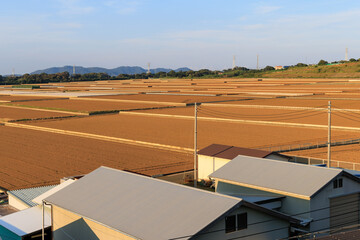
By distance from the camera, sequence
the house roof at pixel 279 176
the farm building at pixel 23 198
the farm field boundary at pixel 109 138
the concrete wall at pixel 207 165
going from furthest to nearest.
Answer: the farm field boundary at pixel 109 138
the concrete wall at pixel 207 165
the farm building at pixel 23 198
the house roof at pixel 279 176

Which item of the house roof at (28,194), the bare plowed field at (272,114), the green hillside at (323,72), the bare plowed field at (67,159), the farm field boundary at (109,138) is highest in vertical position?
the green hillside at (323,72)

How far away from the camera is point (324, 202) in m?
12.1

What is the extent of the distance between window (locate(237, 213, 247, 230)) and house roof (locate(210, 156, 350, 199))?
2349 mm

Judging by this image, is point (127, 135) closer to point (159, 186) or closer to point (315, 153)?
point (315, 153)

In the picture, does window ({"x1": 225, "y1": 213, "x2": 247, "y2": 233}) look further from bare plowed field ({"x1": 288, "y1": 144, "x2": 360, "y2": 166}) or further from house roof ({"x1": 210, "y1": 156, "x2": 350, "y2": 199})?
bare plowed field ({"x1": 288, "y1": 144, "x2": 360, "y2": 166})

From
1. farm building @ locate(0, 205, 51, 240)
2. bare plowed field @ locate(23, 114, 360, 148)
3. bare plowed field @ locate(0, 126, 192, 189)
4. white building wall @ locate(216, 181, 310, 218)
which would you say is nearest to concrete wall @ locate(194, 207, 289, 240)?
white building wall @ locate(216, 181, 310, 218)

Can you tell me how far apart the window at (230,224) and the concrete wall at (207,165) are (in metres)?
8.58

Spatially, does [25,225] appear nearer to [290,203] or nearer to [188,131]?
[290,203]

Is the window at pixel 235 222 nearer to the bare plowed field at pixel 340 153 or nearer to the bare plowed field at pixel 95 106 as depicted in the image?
the bare plowed field at pixel 340 153

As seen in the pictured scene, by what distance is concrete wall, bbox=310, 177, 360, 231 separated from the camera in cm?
1186

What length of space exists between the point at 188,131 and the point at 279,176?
22.6 meters

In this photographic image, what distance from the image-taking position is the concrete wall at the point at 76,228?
10.3 m

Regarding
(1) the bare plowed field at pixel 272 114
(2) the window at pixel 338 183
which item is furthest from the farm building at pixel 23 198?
(1) the bare plowed field at pixel 272 114

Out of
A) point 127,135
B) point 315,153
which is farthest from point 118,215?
point 127,135
